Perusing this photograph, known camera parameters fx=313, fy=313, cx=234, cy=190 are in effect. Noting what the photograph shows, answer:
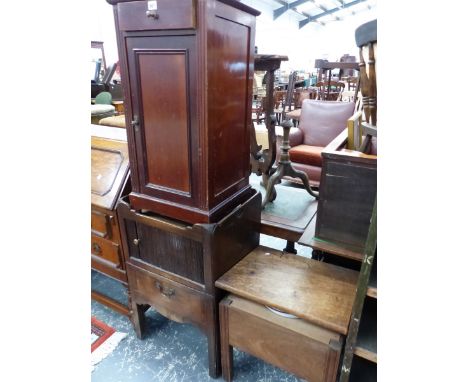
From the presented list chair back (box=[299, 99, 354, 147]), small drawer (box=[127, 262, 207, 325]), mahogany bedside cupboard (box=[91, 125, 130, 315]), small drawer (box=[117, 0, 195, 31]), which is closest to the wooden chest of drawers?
small drawer (box=[127, 262, 207, 325])

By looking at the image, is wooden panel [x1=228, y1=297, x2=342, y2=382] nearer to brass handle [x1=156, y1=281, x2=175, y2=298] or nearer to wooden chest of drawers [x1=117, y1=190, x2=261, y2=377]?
wooden chest of drawers [x1=117, y1=190, x2=261, y2=377]

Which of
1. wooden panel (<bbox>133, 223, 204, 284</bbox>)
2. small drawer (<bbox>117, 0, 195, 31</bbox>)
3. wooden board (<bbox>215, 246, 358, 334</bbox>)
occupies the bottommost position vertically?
wooden board (<bbox>215, 246, 358, 334</bbox>)

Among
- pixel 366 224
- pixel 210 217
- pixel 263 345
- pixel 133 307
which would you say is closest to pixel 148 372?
pixel 133 307

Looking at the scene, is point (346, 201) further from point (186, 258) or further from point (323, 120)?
point (323, 120)

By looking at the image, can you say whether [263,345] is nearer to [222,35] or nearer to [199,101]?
[199,101]

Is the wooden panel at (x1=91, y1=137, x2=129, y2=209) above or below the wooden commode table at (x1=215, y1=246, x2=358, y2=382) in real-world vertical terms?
above

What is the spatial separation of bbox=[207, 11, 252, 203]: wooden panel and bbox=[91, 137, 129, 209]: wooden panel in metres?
0.54


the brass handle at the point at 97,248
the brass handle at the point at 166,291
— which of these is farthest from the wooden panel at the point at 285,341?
the brass handle at the point at 97,248

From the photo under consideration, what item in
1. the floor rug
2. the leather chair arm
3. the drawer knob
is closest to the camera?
the drawer knob

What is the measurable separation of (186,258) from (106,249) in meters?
0.56

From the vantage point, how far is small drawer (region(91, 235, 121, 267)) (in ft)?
5.08

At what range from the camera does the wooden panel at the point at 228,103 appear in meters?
1.00
